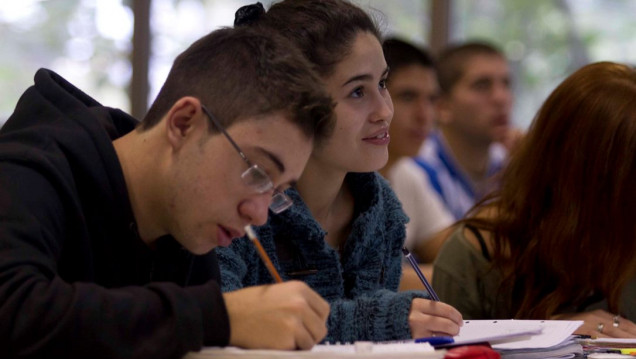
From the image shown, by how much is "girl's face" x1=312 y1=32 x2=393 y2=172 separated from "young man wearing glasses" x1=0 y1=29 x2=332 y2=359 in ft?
0.98

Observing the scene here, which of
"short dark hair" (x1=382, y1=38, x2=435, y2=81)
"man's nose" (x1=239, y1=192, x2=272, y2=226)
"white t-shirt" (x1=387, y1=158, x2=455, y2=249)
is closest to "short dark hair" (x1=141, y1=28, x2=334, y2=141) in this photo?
"man's nose" (x1=239, y1=192, x2=272, y2=226)

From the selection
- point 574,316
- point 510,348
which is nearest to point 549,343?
point 510,348

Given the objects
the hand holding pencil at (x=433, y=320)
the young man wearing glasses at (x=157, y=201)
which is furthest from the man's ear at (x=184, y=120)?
the hand holding pencil at (x=433, y=320)

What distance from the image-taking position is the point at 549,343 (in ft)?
4.56

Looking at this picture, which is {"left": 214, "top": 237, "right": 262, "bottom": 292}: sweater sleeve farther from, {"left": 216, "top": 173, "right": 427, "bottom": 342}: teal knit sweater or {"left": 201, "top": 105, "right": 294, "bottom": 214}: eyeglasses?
{"left": 201, "top": 105, "right": 294, "bottom": 214}: eyeglasses

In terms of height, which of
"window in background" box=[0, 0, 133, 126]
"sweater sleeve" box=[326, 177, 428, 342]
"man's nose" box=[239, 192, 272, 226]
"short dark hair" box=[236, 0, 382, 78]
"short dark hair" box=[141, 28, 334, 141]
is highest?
"window in background" box=[0, 0, 133, 126]

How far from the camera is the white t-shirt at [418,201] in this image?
3.61 metres

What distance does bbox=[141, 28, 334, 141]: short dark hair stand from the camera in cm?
123

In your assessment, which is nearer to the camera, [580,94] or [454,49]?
[580,94]

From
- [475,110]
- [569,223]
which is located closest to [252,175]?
[569,223]

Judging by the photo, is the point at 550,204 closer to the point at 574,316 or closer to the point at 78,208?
the point at 574,316

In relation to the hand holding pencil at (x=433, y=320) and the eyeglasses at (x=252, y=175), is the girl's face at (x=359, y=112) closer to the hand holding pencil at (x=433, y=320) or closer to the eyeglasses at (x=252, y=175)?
the hand holding pencil at (x=433, y=320)

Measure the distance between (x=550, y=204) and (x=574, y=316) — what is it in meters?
0.26

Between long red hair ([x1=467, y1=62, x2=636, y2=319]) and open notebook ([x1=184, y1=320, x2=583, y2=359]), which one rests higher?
long red hair ([x1=467, y1=62, x2=636, y2=319])
